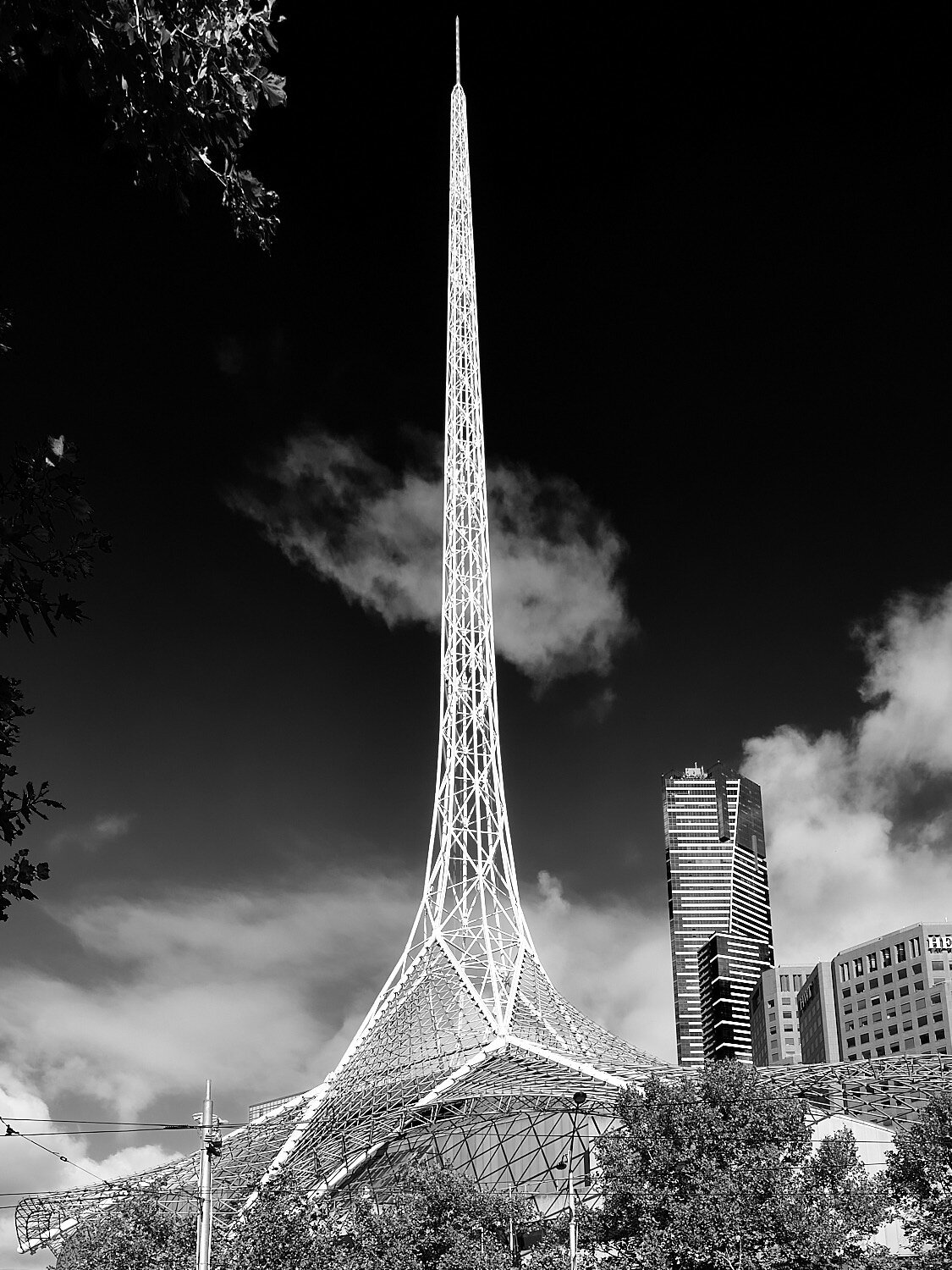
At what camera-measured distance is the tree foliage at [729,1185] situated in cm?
4097

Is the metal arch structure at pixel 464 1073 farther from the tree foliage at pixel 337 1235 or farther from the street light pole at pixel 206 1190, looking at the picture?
the street light pole at pixel 206 1190

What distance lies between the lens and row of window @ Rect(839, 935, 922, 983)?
179m

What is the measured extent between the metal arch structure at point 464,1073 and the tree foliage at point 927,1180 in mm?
13184

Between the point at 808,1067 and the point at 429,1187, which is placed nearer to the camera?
the point at 429,1187

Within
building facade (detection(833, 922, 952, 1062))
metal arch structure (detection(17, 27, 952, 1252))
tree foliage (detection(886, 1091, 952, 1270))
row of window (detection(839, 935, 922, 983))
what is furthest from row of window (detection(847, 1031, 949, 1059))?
tree foliage (detection(886, 1091, 952, 1270))

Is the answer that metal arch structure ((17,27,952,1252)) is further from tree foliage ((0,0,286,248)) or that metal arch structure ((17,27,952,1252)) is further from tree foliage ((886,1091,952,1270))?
tree foliage ((0,0,286,248))

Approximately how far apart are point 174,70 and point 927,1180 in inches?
1833

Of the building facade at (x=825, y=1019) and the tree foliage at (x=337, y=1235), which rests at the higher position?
the building facade at (x=825, y=1019)

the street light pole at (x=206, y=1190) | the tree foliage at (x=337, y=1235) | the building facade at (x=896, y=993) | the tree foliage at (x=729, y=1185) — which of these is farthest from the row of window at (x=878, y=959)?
the street light pole at (x=206, y=1190)

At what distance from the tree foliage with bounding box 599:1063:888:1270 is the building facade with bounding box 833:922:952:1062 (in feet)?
438

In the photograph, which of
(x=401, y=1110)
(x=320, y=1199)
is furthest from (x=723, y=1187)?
(x=401, y=1110)

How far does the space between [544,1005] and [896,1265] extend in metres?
29.2

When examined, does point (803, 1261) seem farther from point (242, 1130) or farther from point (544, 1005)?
point (242, 1130)

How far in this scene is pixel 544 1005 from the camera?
224 feet
